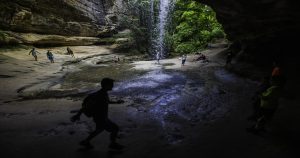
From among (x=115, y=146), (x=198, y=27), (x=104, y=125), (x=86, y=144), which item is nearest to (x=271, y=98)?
(x=115, y=146)

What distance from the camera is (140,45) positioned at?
120ft

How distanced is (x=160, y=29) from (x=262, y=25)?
25536mm

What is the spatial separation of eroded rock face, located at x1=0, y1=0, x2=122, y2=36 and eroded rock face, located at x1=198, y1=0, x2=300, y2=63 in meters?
21.0

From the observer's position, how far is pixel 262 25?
46.4 ft

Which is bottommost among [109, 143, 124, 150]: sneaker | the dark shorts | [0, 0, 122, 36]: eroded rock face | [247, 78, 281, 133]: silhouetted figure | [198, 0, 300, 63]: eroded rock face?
[109, 143, 124, 150]: sneaker

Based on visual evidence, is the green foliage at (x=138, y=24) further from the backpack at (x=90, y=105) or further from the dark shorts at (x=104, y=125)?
the backpack at (x=90, y=105)

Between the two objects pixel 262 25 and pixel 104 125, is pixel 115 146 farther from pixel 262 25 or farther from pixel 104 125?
pixel 262 25

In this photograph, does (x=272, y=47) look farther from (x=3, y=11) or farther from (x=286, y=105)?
(x=3, y=11)

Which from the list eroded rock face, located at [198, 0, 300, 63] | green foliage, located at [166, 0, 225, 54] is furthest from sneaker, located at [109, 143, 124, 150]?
green foliage, located at [166, 0, 225, 54]

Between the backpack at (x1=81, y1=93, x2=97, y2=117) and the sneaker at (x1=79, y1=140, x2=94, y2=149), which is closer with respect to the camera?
the backpack at (x1=81, y1=93, x2=97, y2=117)

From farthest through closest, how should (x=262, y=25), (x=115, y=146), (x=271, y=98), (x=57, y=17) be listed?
1. (x=57, y=17)
2. (x=262, y=25)
3. (x=271, y=98)
4. (x=115, y=146)

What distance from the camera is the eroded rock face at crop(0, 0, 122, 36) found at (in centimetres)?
2833

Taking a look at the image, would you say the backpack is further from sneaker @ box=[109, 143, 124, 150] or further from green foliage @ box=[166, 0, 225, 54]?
green foliage @ box=[166, 0, 225, 54]

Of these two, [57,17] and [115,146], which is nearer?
[115,146]
